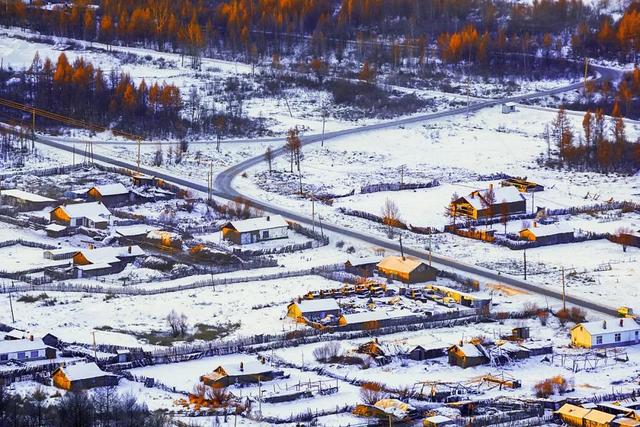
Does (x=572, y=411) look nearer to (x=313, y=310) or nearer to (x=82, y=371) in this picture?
(x=313, y=310)

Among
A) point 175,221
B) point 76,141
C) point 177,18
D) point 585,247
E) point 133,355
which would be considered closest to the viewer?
point 133,355

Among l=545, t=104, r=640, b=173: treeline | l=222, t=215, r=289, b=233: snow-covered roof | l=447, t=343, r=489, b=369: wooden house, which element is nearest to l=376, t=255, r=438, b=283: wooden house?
l=222, t=215, r=289, b=233: snow-covered roof

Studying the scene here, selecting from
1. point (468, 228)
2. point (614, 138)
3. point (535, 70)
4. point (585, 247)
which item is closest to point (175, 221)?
point (468, 228)

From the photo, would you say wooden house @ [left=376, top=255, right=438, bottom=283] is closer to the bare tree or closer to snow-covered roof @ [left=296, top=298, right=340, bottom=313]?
snow-covered roof @ [left=296, top=298, right=340, bottom=313]

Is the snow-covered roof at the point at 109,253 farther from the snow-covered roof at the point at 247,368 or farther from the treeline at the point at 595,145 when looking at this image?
the treeline at the point at 595,145

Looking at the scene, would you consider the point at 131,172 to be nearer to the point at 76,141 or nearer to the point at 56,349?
the point at 76,141

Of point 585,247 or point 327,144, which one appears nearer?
point 585,247

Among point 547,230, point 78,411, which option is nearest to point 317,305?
point 78,411
